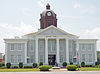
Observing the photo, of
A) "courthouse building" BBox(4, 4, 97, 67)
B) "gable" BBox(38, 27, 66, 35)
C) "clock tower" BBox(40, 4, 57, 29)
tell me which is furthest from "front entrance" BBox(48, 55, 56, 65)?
"clock tower" BBox(40, 4, 57, 29)

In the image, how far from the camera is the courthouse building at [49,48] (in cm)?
5203

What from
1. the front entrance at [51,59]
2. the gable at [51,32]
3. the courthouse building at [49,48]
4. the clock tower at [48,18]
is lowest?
the front entrance at [51,59]

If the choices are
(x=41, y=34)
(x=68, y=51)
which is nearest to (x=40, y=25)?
(x=41, y=34)

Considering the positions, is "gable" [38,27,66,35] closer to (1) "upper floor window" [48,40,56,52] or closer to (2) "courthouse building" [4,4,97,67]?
(2) "courthouse building" [4,4,97,67]

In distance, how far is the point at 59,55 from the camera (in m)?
54.1

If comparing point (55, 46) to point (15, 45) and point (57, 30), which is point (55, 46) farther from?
point (15, 45)

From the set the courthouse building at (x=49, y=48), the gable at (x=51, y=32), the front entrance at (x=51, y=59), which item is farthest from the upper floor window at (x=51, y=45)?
the front entrance at (x=51, y=59)

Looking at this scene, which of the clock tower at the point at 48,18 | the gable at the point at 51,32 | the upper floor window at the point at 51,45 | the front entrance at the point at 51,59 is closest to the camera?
the gable at the point at 51,32

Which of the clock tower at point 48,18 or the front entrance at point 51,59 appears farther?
the clock tower at point 48,18

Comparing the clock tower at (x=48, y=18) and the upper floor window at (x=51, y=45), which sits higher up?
the clock tower at (x=48, y=18)

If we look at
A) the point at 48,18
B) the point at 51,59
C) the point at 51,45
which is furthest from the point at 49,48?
the point at 48,18

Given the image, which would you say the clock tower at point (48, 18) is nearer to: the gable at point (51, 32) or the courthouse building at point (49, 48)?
the courthouse building at point (49, 48)

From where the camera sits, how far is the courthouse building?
171 ft

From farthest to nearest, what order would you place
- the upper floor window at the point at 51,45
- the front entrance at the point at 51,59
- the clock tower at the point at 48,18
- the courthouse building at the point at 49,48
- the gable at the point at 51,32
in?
the clock tower at the point at 48,18 → the front entrance at the point at 51,59 → the upper floor window at the point at 51,45 → the gable at the point at 51,32 → the courthouse building at the point at 49,48
